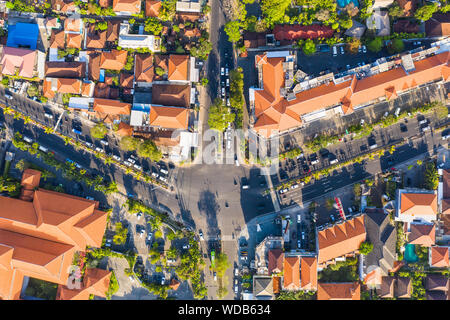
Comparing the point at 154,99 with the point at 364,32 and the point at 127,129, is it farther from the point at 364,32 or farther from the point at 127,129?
the point at 364,32

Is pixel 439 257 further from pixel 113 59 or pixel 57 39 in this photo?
pixel 57 39

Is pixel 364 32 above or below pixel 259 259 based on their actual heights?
above

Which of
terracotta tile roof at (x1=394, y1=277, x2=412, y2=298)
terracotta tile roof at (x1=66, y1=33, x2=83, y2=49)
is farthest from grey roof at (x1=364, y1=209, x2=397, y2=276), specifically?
terracotta tile roof at (x1=66, y1=33, x2=83, y2=49)

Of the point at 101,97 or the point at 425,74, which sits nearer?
the point at 425,74

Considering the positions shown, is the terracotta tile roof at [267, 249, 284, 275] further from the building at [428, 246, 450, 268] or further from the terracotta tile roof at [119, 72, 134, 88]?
the terracotta tile roof at [119, 72, 134, 88]

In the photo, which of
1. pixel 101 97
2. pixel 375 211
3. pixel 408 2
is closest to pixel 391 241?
pixel 375 211

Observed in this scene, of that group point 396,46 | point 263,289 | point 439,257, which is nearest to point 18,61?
point 263,289
